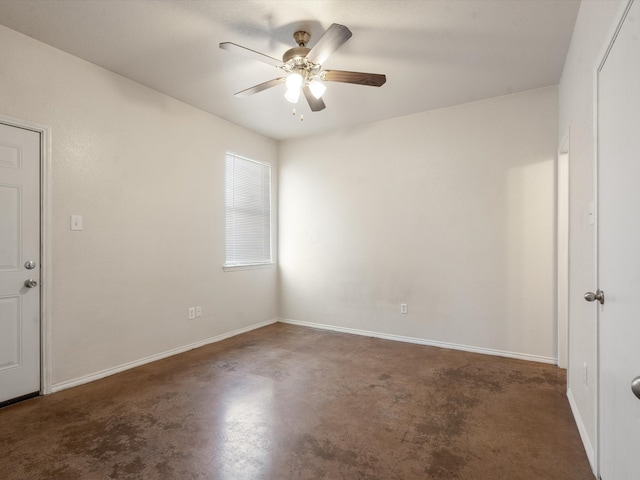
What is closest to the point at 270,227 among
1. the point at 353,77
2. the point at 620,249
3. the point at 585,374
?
the point at 353,77

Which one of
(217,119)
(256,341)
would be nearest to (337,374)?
(256,341)

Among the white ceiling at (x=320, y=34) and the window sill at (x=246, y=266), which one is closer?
the white ceiling at (x=320, y=34)

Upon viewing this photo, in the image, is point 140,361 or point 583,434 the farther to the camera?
point 140,361

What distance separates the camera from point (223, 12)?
2254mm

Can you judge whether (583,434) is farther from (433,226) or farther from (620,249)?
(433,226)

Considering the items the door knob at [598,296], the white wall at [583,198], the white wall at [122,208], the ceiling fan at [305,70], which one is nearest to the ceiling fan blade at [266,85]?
the ceiling fan at [305,70]

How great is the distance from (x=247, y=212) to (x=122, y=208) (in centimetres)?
169

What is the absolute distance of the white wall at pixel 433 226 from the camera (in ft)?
11.0

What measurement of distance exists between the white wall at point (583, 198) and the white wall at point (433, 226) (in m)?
0.89

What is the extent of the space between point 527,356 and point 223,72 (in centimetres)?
397

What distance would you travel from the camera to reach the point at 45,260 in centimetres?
261

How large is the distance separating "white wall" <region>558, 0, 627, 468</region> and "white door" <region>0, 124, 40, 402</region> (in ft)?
11.7

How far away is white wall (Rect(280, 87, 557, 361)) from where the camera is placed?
133 inches

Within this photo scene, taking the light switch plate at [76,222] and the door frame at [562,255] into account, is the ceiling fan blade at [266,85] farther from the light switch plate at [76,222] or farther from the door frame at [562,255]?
the door frame at [562,255]
